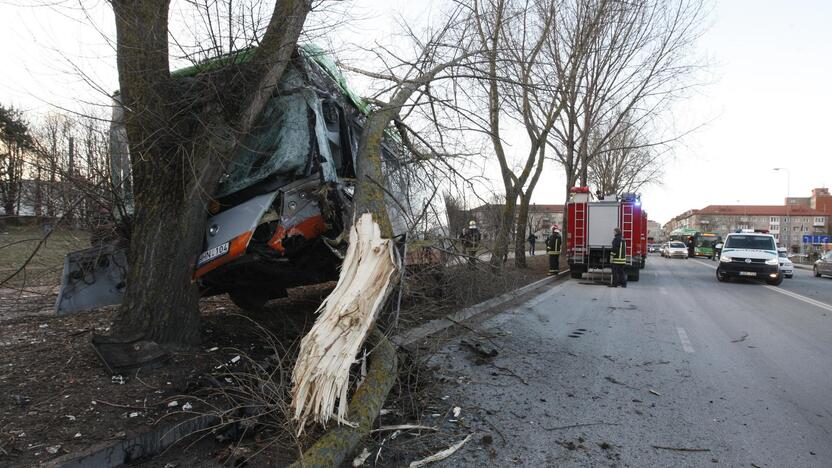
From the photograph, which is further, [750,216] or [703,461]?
[750,216]

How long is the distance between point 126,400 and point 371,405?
74.9 inches

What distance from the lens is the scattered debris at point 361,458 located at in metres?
3.15

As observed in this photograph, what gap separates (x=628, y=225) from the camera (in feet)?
52.0

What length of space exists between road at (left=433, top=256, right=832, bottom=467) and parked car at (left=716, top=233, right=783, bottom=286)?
339 inches

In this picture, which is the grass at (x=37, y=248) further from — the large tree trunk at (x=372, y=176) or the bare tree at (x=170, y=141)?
the large tree trunk at (x=372, y=176)

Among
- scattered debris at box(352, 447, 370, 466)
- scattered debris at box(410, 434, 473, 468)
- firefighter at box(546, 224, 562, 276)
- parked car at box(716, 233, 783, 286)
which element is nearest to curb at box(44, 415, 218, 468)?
scattered debris at box(352, 447, 370, 466)

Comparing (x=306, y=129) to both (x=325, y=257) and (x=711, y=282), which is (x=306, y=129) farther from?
(x=711, y=282)

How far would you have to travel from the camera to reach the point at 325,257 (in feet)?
18.6

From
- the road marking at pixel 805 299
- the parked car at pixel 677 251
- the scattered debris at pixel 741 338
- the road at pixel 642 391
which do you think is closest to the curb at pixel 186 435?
the road at pixel 642 391

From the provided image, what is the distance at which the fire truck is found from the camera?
52.5 feet

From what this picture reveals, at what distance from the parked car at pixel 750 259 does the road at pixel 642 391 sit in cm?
861

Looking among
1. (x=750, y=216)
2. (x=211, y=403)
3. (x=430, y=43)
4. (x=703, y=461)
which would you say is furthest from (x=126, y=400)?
(x=750, y=216)

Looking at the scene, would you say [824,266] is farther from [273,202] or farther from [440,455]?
[273,202]

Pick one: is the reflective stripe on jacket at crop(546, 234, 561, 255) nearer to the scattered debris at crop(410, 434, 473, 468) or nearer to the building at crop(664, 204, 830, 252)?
the scattered debris at crop(410, 434, 473, 468)
